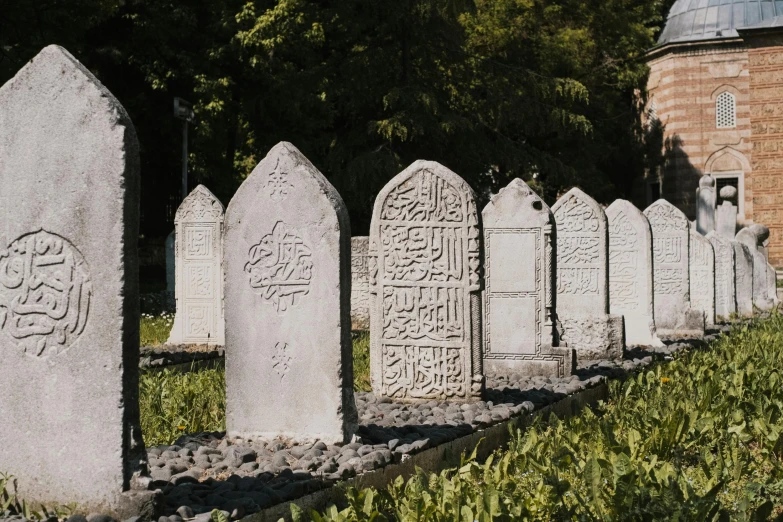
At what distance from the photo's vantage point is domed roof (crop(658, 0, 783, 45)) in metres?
38.8

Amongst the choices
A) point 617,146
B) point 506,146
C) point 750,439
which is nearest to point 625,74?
point 617,146

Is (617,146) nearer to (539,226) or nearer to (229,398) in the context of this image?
(539,226)

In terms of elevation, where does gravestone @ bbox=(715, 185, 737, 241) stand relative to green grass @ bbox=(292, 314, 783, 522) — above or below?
above

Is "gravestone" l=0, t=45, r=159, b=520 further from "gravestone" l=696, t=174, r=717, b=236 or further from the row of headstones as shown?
"gravestone" l=696, t=174, r=717, b=236

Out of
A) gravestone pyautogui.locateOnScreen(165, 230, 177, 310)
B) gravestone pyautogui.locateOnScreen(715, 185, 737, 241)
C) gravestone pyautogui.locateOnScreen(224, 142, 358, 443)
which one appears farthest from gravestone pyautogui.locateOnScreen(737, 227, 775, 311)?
gravestone pyautogui.locateOnScreen(224, 142, 358, 443)

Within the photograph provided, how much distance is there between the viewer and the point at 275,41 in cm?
2250

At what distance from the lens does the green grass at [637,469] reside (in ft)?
14.2

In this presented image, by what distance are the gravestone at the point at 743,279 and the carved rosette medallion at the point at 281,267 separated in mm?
14220

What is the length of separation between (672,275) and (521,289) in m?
5.25

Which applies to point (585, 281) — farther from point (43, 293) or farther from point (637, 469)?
point (43, 293)

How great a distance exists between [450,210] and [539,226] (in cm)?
207

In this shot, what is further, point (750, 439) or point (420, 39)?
point (420, 39)

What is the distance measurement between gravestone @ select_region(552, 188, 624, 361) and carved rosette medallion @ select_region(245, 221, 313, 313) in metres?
5.53

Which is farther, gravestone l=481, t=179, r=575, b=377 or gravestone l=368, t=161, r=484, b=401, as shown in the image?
gravestone l=481, t=179, r=575, b=377
